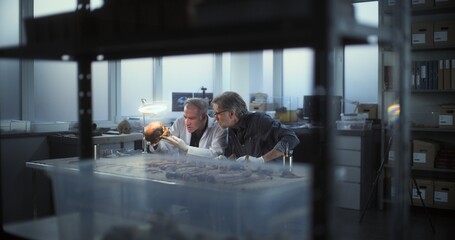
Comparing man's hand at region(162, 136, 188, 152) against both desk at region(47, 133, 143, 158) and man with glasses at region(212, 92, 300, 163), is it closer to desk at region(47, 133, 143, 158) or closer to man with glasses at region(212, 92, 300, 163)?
man with glasses at region(212, 92, 300, 163)

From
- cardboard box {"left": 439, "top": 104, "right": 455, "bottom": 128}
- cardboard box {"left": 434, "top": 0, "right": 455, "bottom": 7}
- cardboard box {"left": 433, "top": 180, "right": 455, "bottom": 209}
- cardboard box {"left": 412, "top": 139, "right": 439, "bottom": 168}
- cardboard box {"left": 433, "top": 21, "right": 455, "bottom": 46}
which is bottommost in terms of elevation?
cardboard box {"left": 433, "top": 180, "right": 455, "bottom": 209}

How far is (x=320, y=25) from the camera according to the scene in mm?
842

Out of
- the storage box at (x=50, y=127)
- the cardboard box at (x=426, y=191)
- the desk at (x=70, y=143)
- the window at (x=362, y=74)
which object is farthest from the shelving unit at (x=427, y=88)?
the storage box at (x=50, y=127)

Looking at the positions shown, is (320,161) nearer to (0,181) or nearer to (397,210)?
(397,210)

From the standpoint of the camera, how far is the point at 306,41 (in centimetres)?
92

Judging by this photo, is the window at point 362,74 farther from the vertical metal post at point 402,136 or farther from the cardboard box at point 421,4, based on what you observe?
the vertical metal post at point 402,136

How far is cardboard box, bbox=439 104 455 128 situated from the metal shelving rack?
14.2 ft

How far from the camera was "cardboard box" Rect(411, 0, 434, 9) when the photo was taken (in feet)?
16.7

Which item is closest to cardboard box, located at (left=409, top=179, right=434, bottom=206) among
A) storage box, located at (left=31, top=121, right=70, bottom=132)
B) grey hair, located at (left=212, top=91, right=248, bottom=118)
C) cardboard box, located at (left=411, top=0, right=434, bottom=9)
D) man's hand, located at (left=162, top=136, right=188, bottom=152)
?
cardboard box, located at (left=411, top=0, right=434, bottom=9)

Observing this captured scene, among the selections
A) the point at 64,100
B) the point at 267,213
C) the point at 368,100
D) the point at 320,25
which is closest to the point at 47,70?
the point at 64,100

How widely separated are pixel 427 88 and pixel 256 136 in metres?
2.53

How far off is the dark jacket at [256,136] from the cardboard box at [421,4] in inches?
100.0

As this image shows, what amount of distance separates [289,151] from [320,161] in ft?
8.09

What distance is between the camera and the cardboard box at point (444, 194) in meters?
4.98
